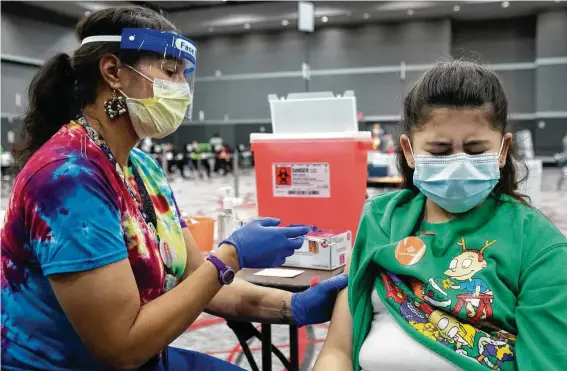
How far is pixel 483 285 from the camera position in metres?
0.99

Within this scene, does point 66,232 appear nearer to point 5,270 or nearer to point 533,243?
point 5,270

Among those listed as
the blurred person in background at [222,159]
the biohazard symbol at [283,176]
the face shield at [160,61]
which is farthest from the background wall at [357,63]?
the face shield at [160,61]

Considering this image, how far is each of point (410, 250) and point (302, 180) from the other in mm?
1101

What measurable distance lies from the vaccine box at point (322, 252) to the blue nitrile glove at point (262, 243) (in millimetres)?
319

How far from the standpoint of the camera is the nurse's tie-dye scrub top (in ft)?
3.33

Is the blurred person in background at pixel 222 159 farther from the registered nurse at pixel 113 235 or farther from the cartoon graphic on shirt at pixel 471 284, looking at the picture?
the cartoon graphic on shirt at pixel 471 284

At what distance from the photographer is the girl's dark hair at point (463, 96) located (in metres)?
1.09

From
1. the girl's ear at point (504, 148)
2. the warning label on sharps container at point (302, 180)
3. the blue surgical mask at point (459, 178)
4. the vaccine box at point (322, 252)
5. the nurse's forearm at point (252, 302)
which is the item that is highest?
the girl's ear at point (504, 148)

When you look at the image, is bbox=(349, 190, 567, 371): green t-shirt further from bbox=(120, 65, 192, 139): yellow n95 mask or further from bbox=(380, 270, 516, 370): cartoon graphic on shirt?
bbox=(120, 65, 192, 139): yellow n95 mask

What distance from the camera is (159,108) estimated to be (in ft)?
4.57

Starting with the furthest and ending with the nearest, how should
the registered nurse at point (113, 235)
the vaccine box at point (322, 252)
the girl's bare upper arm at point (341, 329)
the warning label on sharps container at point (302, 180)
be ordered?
the warning label on sharps container at point (302, 180) → the vaccine box at point (322, 252) → the girl's bare upper arm at point (341, 329) → the registered nurse at point (113, 235)

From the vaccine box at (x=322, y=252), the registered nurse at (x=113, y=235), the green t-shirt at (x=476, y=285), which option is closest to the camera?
the green t-shirt at (x=476, y=285)

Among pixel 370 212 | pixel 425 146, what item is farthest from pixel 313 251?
pixel 425 146

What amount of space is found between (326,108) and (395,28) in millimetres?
14289
